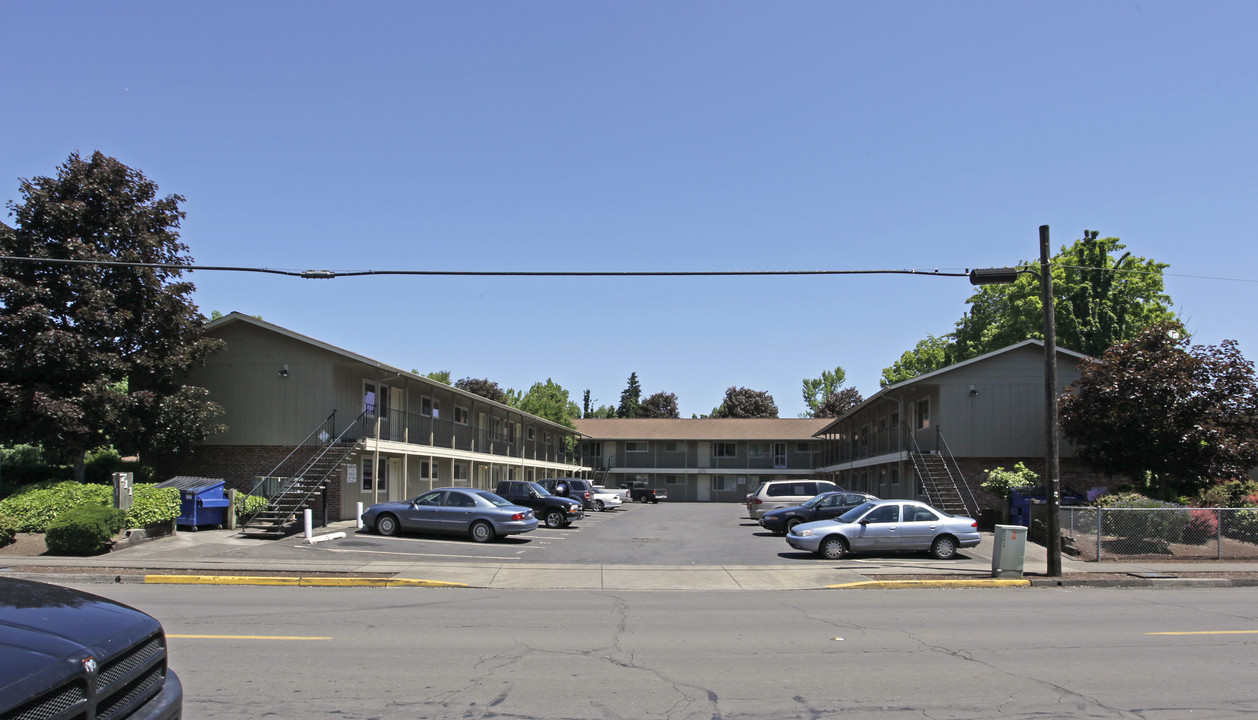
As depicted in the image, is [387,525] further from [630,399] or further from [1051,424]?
[630,399]

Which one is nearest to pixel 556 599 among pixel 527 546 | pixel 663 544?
pixel 527 546

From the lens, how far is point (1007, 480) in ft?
89.0

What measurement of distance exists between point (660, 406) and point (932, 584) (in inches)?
3517

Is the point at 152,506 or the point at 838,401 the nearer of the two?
the point at 152,506

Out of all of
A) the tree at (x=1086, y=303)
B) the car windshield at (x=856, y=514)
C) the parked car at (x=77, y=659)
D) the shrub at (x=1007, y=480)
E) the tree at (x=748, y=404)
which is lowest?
the car windshield at (x=856, y=514)

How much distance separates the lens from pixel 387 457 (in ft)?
105

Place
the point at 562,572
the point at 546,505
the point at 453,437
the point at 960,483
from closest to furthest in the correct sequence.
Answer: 1. the point at 562,572
2. the point at 546,505
3. the point at 960,483
4. the point at 453,437

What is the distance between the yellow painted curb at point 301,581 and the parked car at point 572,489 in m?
20.5

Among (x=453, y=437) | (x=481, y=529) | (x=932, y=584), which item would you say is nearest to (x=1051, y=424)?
(x=932, y=584)

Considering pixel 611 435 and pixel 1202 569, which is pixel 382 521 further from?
pixel 611 435

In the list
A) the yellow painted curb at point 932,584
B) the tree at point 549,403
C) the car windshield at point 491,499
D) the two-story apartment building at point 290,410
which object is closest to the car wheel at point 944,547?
the yellow painted curb at point 932,584

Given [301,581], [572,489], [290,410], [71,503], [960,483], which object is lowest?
[572,489]

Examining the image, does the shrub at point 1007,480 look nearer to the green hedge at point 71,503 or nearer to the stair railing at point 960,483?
the stair railing at point 960,483

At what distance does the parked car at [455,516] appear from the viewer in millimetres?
22609
